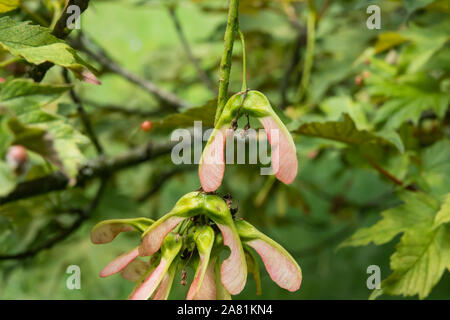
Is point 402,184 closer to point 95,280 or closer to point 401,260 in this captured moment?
point 401,260

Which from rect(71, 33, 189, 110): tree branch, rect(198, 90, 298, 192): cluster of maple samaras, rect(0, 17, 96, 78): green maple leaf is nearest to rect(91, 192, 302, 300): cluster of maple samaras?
rect(198, 90, 298, 192): cluster of maple samaras

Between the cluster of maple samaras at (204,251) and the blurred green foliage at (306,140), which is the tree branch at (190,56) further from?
the cluster of maple samaras at (204,251)

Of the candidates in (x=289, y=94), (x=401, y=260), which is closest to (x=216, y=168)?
(x=401, y=260)

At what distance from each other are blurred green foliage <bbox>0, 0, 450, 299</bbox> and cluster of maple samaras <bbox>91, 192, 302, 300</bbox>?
0.11m

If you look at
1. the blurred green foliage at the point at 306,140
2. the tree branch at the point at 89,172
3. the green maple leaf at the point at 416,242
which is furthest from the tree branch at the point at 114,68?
the green maple leaf at the point at 416,242

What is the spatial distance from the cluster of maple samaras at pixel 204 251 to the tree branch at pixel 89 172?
0.95 ft

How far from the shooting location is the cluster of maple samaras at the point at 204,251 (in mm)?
497

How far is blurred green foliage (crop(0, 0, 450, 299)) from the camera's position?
27.6 inches

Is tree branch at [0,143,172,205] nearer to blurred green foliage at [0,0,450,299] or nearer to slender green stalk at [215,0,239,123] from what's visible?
blurred green foliage at [0,0,450,299]

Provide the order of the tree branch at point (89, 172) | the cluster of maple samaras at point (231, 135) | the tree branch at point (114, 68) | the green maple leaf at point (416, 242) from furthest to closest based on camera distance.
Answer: the tree branch at point (114, 68) → the tree branch at point (89, 172) → the green maple leaf at point (416, 242) → the cluster of maple samaras at point (231, 135)

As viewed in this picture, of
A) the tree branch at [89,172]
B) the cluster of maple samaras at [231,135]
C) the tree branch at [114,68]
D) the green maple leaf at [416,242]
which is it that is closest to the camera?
the cluster of maple samaras at [231,135]

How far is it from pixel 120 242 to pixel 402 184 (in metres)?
0.79

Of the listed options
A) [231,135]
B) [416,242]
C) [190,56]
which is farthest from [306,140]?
[190,56]

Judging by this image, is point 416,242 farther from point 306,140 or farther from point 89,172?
point 89,172
